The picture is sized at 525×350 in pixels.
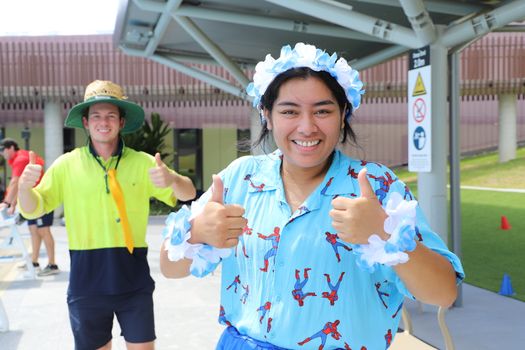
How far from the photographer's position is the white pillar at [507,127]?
2116cm

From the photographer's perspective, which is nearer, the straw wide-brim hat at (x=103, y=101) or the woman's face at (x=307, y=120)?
the woman's face at (x=307, y=120)

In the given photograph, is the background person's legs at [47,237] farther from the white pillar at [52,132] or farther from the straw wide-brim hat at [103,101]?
the white pillar at [52,132]

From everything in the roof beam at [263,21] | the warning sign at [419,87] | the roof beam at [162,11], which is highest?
the roof beam at [162,11]

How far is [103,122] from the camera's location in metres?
3.54

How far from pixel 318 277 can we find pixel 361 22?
4.96 m

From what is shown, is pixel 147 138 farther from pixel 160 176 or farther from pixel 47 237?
pixel 160 176

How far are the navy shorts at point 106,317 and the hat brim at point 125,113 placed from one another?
3.36 feet

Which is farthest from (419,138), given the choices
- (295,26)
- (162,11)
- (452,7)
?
(162,11)

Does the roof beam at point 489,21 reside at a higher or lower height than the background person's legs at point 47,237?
higher

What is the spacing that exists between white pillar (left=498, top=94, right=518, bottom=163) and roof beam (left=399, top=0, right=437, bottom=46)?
54.5ft

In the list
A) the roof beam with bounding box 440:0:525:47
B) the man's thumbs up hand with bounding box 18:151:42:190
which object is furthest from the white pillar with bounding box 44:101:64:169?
the man's thumbs up hand with bounding box 18:151:42:190

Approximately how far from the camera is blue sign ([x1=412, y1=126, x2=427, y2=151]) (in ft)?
20.1

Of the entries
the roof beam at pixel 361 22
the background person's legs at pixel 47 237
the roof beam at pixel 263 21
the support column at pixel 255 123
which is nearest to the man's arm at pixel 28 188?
the support column at pixel 255 123

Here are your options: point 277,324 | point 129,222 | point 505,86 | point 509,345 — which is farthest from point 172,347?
point 505,86
